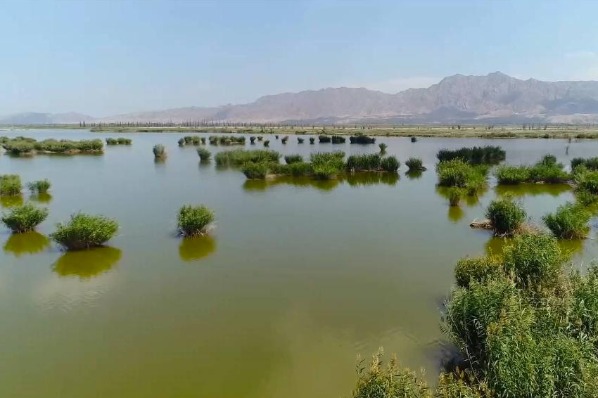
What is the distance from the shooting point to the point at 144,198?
25672 mm

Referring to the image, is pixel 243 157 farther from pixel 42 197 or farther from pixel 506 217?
pixel 506 217

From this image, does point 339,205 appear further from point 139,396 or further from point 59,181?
point 59,181

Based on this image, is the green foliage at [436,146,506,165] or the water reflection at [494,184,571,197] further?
the green foliage at [436,146,506,165]

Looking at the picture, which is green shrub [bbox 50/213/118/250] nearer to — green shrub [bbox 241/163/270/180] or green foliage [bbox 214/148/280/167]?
green shrub [bbox 241/163/270/180]

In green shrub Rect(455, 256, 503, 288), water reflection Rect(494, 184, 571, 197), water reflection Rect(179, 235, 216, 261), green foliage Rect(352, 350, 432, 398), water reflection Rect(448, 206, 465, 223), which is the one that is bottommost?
water reflection Rect(494, 184, 571, 197)

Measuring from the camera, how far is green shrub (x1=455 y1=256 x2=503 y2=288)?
33.9ft

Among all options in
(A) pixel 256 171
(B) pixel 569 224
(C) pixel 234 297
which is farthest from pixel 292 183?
(C) pixel 234 297

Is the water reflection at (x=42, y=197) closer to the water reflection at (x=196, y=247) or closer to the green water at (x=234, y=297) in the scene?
the green water at (x=234, y=297)

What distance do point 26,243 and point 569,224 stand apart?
68.9ft

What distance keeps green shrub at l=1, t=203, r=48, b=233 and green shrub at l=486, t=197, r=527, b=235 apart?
62.8 ft

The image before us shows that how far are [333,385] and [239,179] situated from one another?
88.9ft

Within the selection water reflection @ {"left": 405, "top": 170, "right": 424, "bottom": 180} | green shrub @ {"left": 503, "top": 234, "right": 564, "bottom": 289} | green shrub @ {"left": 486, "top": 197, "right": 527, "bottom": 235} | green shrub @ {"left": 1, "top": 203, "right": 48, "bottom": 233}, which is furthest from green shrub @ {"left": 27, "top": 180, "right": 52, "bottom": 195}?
green shrub @ {"left": 503, "top": 234, "right": 564, "bottom": 289}

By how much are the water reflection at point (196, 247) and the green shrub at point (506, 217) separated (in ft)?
36.7

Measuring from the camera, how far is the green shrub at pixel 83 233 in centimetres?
1576
